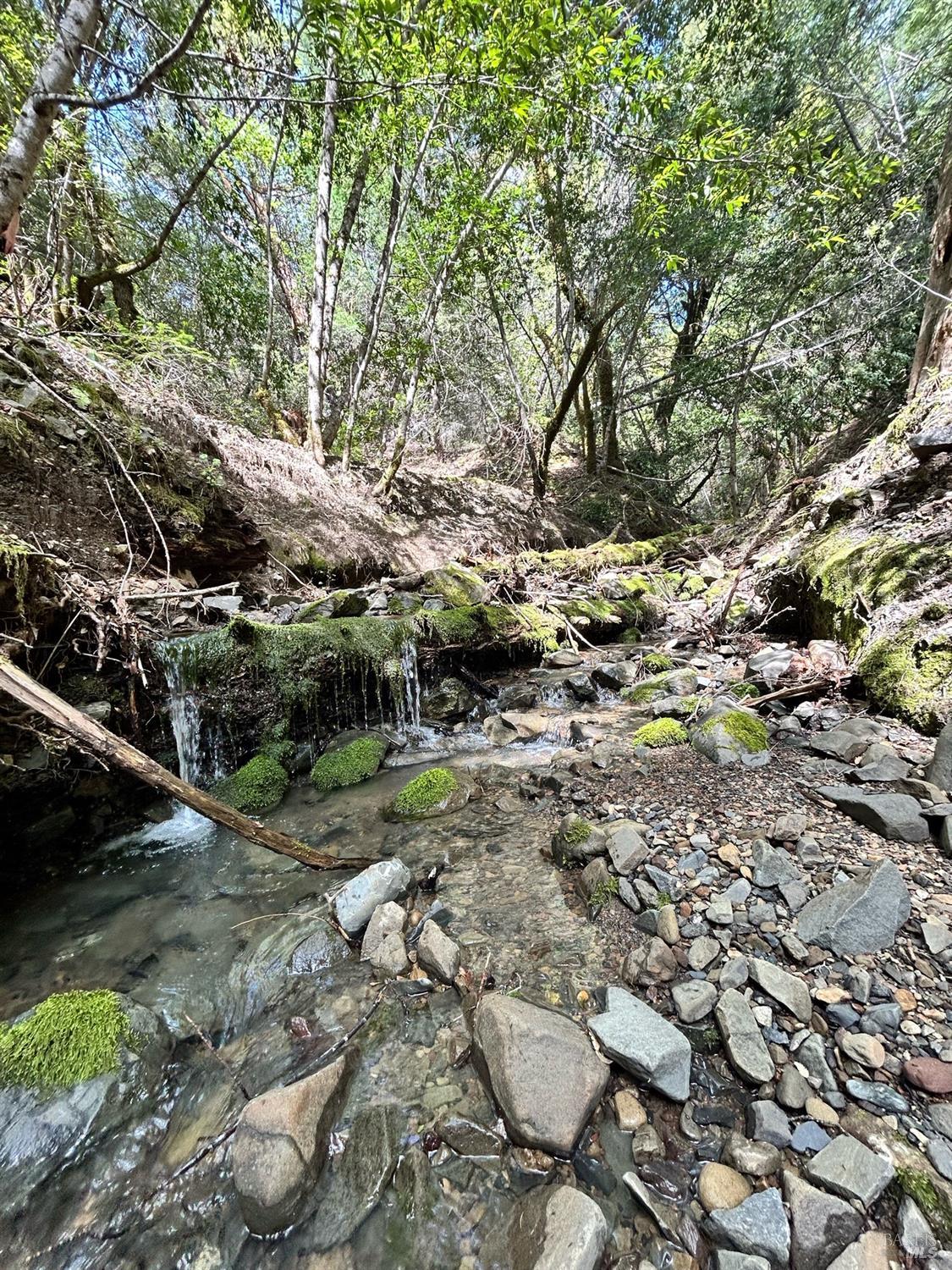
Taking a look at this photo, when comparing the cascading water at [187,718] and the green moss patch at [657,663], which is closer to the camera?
the cascading water at [187,718]

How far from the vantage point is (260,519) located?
7.57 meters

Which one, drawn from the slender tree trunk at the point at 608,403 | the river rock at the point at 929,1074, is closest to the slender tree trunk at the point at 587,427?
the slender tree trunk at the point at 608,403

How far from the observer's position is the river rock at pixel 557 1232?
1.32m

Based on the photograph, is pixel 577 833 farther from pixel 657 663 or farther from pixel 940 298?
pixel 940 298

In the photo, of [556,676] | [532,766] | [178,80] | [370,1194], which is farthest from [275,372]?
[370,1194]

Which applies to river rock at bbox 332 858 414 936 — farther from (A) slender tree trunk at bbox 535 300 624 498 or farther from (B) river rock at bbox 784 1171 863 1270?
(A) slender tree trunk at bbox 535 300 624 498

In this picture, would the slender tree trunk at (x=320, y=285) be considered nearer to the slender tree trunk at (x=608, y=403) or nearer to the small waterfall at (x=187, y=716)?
the small waterfall at (x=187, y=716)

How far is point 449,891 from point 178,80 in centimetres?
947

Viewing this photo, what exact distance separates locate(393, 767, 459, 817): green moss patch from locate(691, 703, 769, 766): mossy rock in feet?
6.76

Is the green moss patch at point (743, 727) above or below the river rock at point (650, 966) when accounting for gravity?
above

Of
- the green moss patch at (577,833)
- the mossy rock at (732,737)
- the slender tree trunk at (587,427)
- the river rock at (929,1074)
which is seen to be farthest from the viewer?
the slender tree trunk at (587,427)

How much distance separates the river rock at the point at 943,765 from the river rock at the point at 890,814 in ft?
0.69

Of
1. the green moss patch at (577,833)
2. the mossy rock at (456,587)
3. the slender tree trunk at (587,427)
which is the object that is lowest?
the green moss patch at (577,833)

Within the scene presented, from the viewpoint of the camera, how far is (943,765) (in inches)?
102
